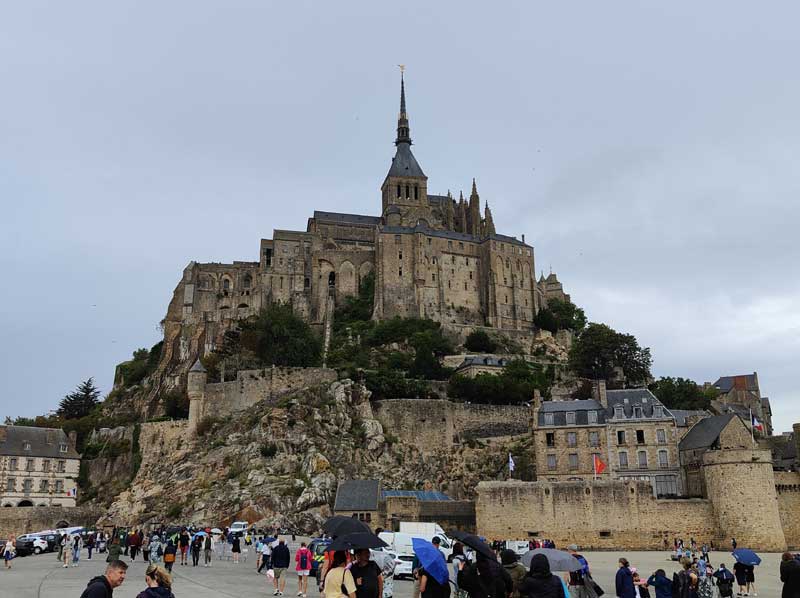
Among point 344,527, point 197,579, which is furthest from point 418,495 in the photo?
point 344,527

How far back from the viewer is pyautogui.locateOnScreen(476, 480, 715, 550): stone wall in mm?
41250

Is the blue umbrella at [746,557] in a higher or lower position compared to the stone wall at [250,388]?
lower

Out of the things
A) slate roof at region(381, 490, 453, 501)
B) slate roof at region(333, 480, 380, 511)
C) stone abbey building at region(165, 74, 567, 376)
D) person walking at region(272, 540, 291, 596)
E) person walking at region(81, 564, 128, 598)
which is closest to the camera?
person walking at region(81, 564, 128, 598)

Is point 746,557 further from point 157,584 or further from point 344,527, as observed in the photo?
point 157,584

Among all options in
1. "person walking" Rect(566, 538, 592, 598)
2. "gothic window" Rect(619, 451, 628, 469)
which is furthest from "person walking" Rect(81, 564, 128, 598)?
"gothic window" Rect(619, 451, 628, 469)

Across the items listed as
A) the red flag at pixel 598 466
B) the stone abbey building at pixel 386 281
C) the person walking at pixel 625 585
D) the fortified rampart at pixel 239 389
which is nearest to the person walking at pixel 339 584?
the person walking at pixel 625 585

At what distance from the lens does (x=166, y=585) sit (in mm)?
8453

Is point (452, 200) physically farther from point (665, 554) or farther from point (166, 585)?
point (166, 585)

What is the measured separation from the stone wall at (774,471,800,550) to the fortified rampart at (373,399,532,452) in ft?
67.3

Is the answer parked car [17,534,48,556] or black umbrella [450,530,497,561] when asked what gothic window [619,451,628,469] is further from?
black umbrella [450,530,497,561]

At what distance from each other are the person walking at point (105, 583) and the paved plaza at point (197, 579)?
11202 mm

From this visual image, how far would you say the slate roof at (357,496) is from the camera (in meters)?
45.1

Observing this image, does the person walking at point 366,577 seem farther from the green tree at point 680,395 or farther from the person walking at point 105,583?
the green tree at point 680,395

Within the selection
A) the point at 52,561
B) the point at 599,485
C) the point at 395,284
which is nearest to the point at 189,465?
the point at 52,561
